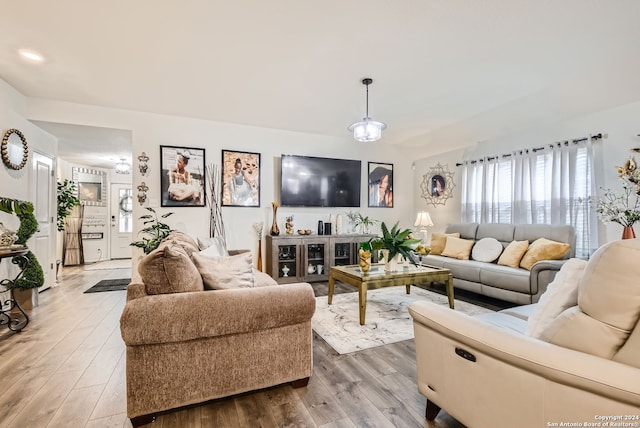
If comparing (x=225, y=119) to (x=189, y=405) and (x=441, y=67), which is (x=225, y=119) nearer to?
(x=441, y=67)

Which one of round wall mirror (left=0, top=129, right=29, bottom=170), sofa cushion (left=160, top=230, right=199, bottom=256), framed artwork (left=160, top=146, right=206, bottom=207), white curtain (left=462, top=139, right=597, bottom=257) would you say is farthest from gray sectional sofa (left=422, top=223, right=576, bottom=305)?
round wall mirror (left=0, top=129, right=29, bottom=170)

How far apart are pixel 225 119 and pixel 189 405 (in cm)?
380

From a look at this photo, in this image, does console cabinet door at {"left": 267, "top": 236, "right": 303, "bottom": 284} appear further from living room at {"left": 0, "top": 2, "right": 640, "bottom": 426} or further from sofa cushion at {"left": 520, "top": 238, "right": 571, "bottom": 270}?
sofa cushion at {"left": 520, "top": 238, "right": 571, "bottom": 270}

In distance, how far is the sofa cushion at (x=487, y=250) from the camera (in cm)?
399

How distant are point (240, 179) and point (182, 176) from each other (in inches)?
32.5

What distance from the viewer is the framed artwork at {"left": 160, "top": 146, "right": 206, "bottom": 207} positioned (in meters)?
4.27

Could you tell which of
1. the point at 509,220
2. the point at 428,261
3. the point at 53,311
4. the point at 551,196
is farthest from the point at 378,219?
the point at 53,311

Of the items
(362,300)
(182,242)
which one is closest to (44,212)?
(182,242)

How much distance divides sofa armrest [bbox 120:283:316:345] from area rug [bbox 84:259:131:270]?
5.74m

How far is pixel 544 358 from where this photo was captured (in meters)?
1.01

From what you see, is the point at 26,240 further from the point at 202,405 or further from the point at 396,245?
the point at 396,245

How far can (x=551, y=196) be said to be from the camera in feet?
12.7

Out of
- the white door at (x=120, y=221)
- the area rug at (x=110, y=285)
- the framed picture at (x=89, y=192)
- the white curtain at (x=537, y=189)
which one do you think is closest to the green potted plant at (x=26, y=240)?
the area rug at (x=110, y=285)

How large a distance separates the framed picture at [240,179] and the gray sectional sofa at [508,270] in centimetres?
286
